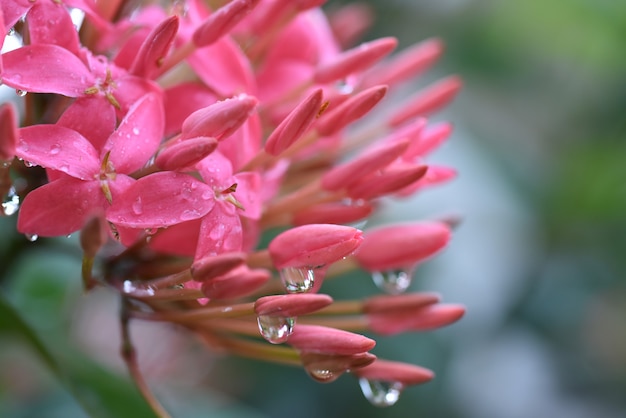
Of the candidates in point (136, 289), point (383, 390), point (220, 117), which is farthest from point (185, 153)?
point (383, 390)

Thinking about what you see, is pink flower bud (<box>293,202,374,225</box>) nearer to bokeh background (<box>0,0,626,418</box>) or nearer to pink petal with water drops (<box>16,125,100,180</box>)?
pink petal with water drops (<box>16,125,100,180</box>)

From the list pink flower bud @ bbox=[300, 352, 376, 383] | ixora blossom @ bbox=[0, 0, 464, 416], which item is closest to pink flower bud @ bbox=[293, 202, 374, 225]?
ixora blossom @ bbox=[0, 0, 464, 416]

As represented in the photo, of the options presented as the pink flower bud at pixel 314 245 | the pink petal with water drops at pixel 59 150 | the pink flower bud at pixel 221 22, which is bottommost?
the pink flower bud at pixel 314 245

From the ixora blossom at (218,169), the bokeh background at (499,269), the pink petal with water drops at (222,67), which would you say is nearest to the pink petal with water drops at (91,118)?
Result: the ixora blossom at (218,169)

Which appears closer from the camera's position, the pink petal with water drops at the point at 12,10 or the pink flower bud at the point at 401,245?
the pink petal with water drops at the point at 12,10

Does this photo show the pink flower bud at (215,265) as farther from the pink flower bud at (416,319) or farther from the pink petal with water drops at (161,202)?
the pink flower bud at (416,319)

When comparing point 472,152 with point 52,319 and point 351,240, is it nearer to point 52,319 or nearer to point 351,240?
point 52,319

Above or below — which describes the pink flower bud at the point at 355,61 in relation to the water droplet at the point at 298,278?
above
